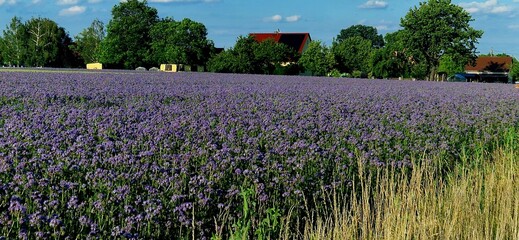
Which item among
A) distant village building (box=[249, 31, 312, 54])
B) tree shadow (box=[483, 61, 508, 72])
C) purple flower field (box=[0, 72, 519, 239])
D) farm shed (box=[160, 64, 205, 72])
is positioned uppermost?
distant village building (box=[249, 31, 312, 54])

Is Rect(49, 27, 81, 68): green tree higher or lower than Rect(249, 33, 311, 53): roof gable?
lower

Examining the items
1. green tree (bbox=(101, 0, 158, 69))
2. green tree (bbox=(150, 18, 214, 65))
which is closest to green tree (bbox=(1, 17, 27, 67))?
green tree (bbox=(101, 0, 158, 69))

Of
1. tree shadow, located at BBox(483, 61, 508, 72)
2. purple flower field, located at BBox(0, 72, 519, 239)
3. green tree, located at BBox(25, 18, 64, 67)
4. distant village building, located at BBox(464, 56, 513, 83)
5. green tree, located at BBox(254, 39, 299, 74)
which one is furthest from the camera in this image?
tree shadow, located at BBox(483, 61, 508, 72)

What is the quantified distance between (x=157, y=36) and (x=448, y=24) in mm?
29039

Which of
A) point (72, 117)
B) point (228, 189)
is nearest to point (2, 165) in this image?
point (228, 189)

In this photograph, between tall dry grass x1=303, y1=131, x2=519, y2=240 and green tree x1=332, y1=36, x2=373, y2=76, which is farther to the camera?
green tree x1=332, y1=36, x2=373, y2=76

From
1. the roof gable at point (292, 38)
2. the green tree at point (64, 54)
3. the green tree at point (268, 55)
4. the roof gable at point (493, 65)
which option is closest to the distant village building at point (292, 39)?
the roof gable at point (292, 38)

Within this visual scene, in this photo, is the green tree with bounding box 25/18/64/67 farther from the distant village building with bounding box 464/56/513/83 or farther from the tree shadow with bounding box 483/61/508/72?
the tree shadow with bounding box 483/61/508/72

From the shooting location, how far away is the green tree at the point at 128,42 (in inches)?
2601

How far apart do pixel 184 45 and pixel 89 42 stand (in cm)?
2789

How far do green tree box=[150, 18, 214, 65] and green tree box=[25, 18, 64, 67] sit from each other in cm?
1941

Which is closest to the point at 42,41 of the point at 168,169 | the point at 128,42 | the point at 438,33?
the point at 128,42

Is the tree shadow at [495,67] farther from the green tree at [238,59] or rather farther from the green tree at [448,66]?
the green tree at [238,59]

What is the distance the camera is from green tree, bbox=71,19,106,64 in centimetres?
8219
